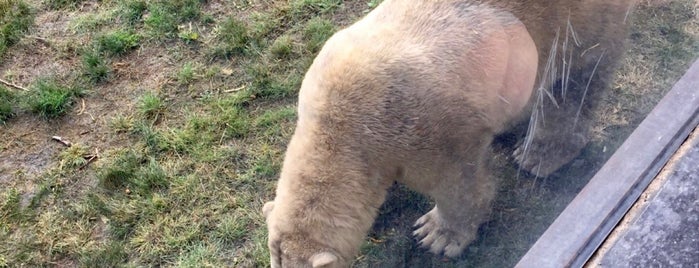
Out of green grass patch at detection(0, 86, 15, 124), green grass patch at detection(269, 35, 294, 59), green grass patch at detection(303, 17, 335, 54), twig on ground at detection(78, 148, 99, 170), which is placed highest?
green grass patch at detection(303, 17, 335, 54)

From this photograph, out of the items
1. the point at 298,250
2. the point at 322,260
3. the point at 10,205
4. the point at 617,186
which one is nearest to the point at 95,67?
the point at 10,205

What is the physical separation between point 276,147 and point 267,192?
297 millimetres

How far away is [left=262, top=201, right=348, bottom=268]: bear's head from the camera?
123 inches

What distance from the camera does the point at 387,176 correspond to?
11.3 ft

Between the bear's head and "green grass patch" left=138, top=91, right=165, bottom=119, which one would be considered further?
"green grass patch" left=138, top=91, right=165, bottom=119

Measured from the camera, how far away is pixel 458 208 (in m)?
3.62

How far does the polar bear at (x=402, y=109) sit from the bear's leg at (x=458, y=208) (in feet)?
0.15

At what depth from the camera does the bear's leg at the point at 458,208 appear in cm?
345

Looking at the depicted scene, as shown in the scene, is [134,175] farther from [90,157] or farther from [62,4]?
[62,4]

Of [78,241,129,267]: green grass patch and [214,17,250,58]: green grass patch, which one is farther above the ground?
[214,17,250,58]: green grass patch

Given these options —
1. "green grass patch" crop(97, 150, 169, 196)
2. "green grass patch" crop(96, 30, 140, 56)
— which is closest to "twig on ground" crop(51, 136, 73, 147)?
"green grass patch" crop(97, 150, 169, 196)

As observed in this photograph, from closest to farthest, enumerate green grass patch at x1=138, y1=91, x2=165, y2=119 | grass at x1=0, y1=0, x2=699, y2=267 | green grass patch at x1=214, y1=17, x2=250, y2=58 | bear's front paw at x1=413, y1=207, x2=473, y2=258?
bear's front paw at x1=413, y1=207, x2=473, y2=258, grass at x1=0, y1=0, x2=699, y2=267, green grass patch at x1=138, y1=91, x2=165, y2=119, green grass patch at x1=214, y1=17, x2=250, y2=58

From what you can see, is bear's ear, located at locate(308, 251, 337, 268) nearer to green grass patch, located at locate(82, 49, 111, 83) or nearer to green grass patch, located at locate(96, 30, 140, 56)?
green grass patch, located at locate(82, 49, 111, 83)

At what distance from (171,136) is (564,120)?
2.61 metres
